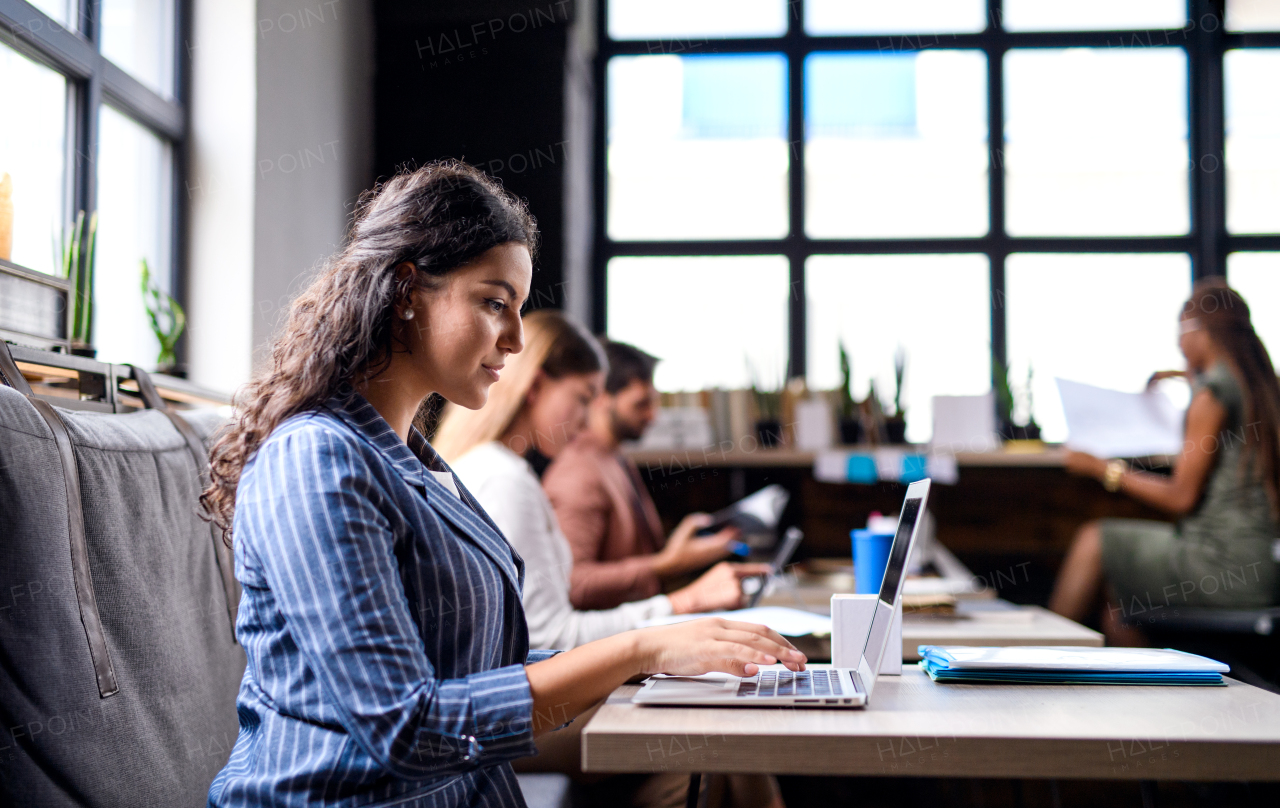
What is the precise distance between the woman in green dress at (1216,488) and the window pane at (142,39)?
304 centimetres

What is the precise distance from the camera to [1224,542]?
2.94 metres

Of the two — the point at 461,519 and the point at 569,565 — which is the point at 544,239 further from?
the point at 461,519

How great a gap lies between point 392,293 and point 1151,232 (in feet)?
13.2

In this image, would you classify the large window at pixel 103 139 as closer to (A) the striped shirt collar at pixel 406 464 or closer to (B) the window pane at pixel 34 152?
(B) the window pane at pixel 34 152

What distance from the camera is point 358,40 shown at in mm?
3707

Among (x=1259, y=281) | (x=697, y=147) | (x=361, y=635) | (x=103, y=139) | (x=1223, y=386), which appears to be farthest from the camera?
(x=697, y=147)

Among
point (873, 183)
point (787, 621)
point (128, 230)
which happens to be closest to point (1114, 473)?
point (873, 183)

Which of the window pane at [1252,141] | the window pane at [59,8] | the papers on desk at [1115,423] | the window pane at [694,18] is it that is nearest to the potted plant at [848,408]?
the papers on desk at [1115,423]

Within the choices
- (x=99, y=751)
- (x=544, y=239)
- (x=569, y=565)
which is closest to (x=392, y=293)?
(x=99, y=751)

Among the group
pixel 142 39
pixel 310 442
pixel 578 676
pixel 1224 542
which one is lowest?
pixel 1224 542

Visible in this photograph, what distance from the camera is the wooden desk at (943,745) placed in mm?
878

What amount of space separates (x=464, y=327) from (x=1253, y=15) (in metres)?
4.48

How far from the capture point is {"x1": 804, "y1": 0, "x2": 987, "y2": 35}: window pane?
4.33m

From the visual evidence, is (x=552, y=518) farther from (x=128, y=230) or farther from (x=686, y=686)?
(x=128, y=230)
